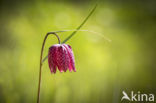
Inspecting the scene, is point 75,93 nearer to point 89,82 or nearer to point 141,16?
point 89,82

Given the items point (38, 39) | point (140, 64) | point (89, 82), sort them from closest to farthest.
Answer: point (89, 82), point (38, 39), point (140, 64)

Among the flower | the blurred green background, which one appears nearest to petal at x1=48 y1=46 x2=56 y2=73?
the flower

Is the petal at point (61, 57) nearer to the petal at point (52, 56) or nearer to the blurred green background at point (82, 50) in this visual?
the petal at point (52, 56)

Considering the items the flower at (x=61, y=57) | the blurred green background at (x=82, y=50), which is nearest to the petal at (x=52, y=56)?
the flower at (x=61, y=57)

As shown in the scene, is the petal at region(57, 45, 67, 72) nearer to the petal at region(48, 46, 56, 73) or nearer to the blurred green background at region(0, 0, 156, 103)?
the petal at region(48, 46, 56, 73)

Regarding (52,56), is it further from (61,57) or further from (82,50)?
(82,50)

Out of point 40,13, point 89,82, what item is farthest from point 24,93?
point 40,13
